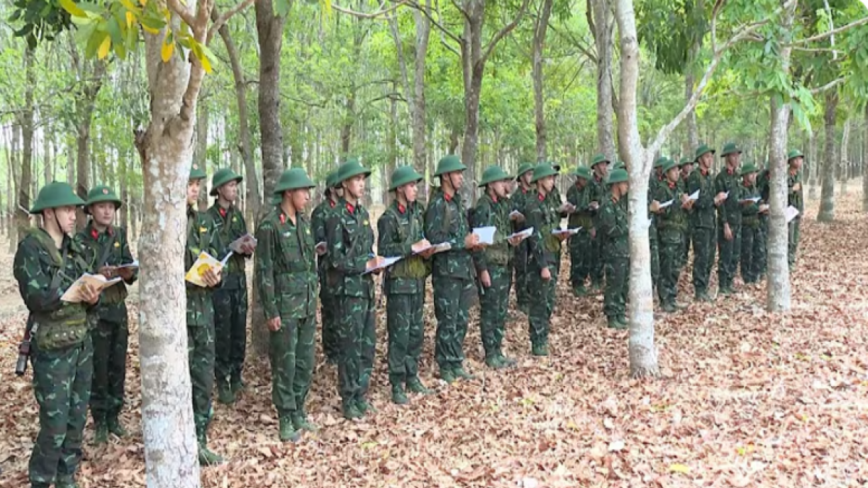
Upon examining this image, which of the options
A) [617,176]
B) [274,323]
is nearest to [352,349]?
[274,323]

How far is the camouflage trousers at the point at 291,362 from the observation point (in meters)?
5.21

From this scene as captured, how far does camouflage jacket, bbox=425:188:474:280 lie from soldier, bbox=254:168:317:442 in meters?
1.55

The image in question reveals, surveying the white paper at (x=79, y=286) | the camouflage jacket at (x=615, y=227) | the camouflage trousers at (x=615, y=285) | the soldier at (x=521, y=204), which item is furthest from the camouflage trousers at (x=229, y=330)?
the camouflage jacket at (x=615, y=227)

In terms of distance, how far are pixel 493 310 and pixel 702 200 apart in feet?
14.0

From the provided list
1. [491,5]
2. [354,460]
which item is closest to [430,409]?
[354,460]

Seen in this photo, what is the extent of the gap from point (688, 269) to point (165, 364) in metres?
9.78

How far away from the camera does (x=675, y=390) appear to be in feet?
18.2

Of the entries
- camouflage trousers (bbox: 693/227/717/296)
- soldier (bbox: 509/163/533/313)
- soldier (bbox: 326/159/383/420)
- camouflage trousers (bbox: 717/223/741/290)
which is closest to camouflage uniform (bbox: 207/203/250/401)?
soldier (bbox: 326/159/383/420)

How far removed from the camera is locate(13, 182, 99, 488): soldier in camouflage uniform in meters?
4.13

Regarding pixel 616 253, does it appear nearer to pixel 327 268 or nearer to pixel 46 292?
pixel 327 268

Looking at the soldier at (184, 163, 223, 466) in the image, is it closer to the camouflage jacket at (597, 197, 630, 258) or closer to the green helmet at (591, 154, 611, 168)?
the camouflage jacket at (597, 197, 630, 258)

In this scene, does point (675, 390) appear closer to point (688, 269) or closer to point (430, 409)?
point (430, 409)

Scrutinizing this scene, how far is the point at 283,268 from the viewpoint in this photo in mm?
5242

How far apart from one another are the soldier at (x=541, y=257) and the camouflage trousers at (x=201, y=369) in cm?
370
